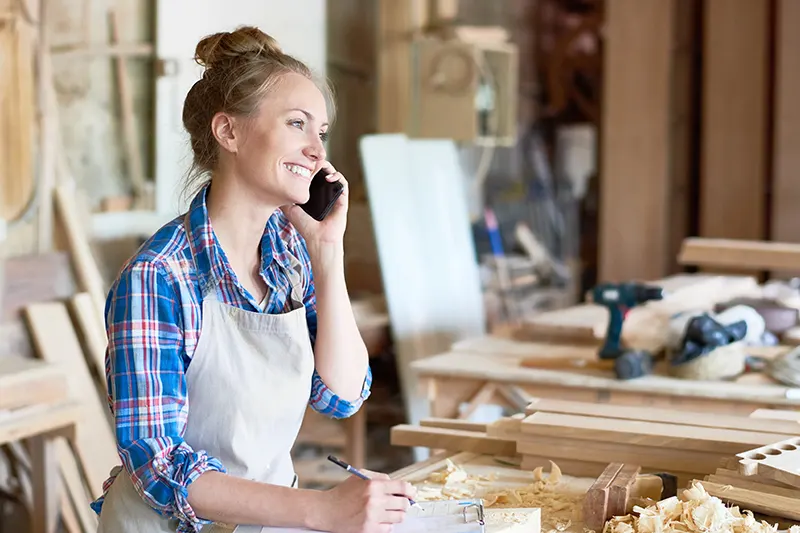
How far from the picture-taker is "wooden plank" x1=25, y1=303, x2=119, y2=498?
3.62 m

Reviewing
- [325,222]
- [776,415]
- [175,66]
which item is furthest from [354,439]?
[325,222]

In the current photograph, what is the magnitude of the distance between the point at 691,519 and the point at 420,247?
11.3 feet

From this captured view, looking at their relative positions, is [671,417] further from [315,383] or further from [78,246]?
[78,246]

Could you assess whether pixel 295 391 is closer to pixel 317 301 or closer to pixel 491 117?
pixel 317 301

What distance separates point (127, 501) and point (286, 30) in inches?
141

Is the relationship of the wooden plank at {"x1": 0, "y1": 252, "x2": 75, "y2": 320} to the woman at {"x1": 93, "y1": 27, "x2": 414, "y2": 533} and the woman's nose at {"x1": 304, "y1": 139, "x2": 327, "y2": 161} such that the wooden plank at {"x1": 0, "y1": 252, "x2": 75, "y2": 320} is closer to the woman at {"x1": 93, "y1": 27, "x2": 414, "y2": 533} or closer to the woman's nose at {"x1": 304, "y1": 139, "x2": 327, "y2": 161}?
the woman at {"x1": 93, "y1": 27, "x2": 414, "y2": 533}

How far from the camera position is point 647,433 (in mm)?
2318

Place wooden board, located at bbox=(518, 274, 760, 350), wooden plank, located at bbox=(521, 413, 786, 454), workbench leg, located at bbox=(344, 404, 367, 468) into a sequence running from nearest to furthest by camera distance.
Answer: wooden plank, located at bbox=(521, 413, 786, 454) → wooden board, located at bbox=(518, 274, 760, 350) → workbench leg, located at bbox=(344, 404, 367, 468)

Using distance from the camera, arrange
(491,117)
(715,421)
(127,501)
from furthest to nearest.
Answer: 1. (491,117)
2. (715,421)
3. (127,501)

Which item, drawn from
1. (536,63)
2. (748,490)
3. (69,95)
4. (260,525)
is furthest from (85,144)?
(536,63)

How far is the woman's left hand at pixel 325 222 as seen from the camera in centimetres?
213

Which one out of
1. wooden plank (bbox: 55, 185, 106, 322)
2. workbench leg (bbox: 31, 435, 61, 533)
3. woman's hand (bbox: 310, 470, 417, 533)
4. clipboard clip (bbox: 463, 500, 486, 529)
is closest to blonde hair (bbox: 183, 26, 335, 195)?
woman's hand (bbox: 310, 470, 417, 533)

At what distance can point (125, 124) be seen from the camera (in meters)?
4.09

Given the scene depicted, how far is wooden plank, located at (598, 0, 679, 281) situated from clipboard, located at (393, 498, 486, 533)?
4640 millimetres
